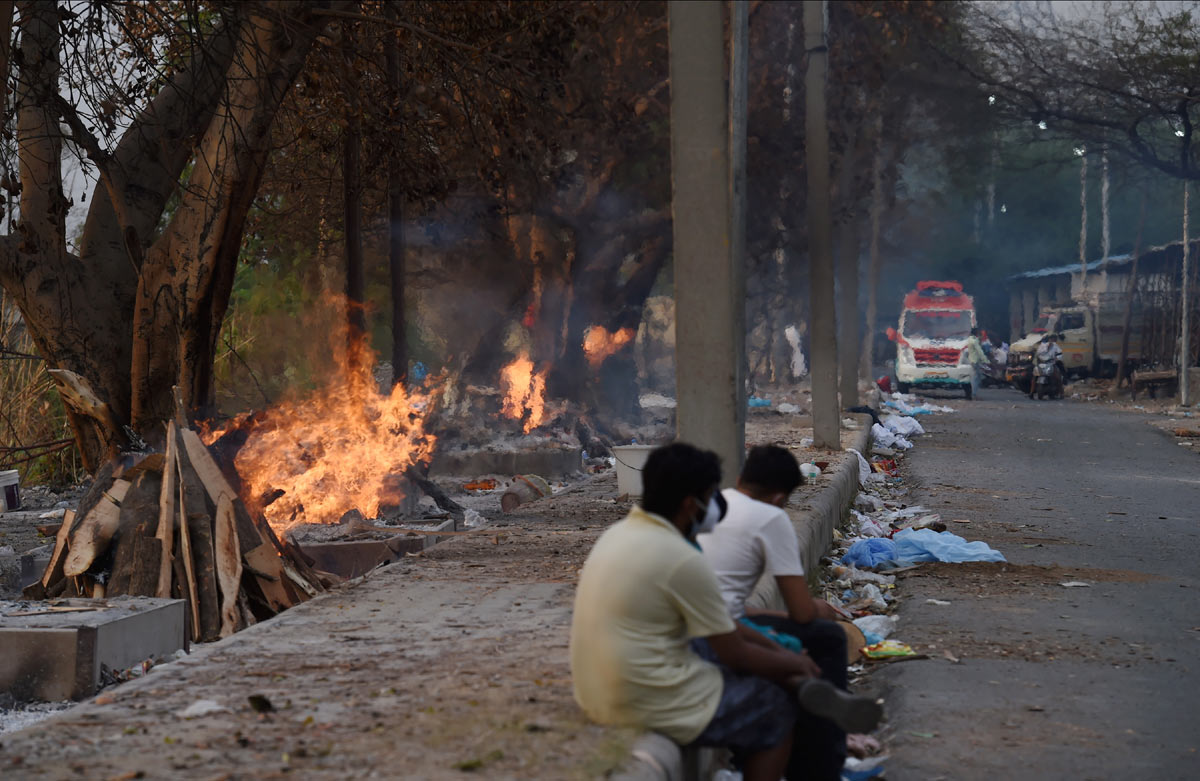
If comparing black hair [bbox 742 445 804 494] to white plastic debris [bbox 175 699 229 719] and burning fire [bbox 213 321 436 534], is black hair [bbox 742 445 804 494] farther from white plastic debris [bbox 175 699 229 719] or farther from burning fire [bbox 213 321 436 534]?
burning fire [bbox 213 321 436 534]

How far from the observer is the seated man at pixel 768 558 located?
16.6 feet

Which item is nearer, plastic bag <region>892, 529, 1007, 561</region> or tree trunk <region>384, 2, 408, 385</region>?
plastic bag <region>892, 529, 1007, 561</region>

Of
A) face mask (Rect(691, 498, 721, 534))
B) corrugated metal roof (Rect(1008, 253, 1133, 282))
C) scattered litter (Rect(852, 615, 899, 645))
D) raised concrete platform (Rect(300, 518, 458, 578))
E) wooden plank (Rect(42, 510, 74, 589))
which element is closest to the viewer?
face mask (Rect(691, 498, 721, 534))

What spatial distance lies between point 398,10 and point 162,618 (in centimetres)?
559

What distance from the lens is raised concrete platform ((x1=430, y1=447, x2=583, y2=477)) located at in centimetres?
1911

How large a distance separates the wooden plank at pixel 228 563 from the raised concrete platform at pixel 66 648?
2.52 ft

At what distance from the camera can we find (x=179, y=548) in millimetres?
8359

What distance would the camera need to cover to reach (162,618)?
754cm

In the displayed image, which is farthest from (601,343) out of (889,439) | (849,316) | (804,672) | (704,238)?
(804,672)

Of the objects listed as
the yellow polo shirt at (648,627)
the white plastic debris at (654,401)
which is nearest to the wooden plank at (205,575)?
the yellow polo shirt at (648,627)

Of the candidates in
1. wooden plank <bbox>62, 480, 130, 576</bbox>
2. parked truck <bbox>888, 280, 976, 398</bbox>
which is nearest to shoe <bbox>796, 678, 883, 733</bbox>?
wooden plank <bbox>62, 480, 130, 576</bbox>

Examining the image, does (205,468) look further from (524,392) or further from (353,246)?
(524,392)

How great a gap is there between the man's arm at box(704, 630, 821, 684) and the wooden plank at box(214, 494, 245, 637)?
14.7 ft

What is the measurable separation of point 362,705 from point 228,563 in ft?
12.2
